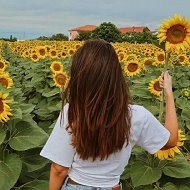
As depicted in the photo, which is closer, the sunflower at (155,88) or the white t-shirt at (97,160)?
the white t-shirt at (97,160)

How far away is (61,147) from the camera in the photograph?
215cm

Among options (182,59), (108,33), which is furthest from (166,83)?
(108,33)

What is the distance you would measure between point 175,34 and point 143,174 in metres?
0.88

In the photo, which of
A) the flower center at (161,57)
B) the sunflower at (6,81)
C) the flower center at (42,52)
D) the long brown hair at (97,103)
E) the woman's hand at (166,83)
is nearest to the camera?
the long brown hair at (97,103)

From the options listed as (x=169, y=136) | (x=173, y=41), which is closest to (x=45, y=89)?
(x=173, y=41)

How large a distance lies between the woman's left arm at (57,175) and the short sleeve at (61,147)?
0.12ft

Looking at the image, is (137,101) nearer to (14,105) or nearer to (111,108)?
(14,105)

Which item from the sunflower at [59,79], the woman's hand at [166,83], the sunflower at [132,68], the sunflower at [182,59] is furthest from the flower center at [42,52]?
the woman's hand at [166,83]

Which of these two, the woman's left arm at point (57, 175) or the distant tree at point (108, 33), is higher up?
the woman's left arm at point (57, 175)

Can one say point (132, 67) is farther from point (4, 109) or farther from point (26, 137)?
point (4, 109)

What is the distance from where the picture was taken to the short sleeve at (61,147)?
7.02 feet

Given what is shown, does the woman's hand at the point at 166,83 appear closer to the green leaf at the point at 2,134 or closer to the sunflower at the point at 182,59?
the green leaf at the point at 2,134

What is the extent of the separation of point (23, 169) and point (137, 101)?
2.22 metres

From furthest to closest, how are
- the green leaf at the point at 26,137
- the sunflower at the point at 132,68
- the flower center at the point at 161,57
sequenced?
the flower center at the point at 161,57, the sunflower at the point at 132,68, the green leaf at the point at 26,137
